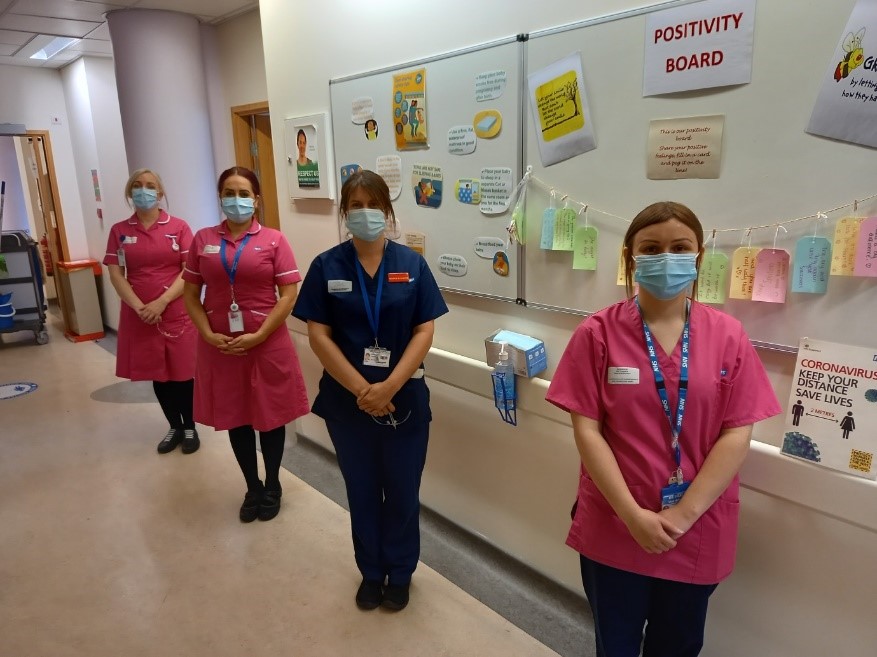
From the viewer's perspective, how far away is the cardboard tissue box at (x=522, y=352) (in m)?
1.94

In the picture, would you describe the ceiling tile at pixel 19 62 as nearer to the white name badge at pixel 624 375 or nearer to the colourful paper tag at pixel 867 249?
the white name badge at pixel 624 375

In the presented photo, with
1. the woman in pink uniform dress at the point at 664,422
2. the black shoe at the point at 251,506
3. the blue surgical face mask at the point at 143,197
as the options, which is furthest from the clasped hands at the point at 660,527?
the blue surgical face mask at the point at 143,197

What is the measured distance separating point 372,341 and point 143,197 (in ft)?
6.09

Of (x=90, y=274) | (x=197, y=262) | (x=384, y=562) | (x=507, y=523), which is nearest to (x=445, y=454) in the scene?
(x=507, y=523)

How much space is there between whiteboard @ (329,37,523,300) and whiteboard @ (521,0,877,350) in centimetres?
16

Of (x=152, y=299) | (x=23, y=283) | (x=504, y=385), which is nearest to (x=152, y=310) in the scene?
(x=152, y=299)

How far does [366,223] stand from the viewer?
5.80 feet

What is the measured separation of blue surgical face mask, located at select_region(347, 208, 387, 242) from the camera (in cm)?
177

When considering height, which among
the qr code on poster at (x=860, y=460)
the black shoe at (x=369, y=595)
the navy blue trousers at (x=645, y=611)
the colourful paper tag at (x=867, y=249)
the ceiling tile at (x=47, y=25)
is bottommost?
the black shoe at (x=369, y=595)

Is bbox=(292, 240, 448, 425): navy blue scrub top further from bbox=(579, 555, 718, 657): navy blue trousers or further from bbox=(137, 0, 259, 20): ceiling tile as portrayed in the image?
bbox=(137, 0, 259, 20): ceiling tile

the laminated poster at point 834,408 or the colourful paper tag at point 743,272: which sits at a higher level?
the colourful paper tag at point 743,272

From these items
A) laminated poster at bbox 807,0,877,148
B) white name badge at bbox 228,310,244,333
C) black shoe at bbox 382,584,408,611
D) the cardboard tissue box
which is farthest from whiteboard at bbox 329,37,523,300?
black shoe at bbox 382,584,408,611

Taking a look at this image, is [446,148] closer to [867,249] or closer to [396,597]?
[867,249]

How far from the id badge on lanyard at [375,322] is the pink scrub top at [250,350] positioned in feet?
2.28
